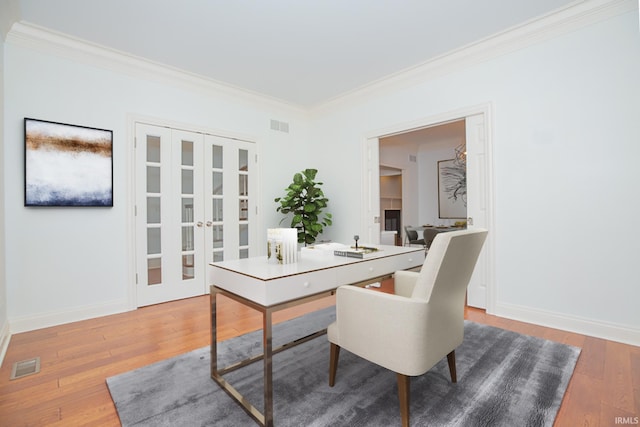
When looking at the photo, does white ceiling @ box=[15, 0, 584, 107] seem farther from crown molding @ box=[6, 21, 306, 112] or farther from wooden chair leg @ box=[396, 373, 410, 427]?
wooden chair leg @ box=[396, 373, 410, 427]

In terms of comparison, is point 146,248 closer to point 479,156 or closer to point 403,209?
point 479,156

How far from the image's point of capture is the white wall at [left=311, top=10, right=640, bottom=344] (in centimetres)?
254

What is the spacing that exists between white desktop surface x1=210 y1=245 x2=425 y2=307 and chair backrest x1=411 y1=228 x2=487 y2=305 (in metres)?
0.48

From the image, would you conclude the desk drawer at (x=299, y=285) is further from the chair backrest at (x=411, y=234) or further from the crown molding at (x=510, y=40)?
the chair backrest at (x=411, y=234)

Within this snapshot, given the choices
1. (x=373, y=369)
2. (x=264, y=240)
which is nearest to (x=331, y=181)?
(x=264, y=240)

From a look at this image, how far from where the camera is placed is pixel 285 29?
298 centimetres

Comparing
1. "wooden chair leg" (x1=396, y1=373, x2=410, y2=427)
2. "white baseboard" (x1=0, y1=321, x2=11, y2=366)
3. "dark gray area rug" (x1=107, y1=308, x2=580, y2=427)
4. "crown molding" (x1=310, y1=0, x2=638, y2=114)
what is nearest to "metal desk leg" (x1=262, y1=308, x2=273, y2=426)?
"dark gray area rug" (x1=107, y1=308, x2=580, y2=427)

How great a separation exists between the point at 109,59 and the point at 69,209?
166 cm

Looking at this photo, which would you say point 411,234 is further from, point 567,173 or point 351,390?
point 351,390

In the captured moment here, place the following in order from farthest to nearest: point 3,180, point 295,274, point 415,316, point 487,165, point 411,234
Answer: point 411,234
point 487,165
point 3,180
point 295,274
point 415,316

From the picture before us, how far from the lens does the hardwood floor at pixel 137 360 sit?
1675 mm

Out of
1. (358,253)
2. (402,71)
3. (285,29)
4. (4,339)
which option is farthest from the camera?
(402,71)

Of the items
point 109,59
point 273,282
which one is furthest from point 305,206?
point 273,282
